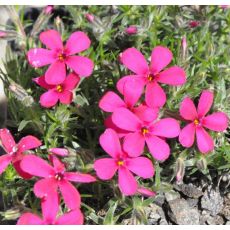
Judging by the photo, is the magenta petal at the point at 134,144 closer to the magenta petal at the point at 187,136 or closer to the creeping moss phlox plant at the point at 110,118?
the creeping moss phlox plant at the point at 110,118

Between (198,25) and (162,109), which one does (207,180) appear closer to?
(162,109)

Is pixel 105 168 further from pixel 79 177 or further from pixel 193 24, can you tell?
pixel 193 24

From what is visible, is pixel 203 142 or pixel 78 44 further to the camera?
pixel 78 44

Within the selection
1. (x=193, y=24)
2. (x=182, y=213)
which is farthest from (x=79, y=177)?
(x=193, y=24)

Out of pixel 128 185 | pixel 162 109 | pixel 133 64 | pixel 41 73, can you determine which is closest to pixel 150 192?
pixel 128 185

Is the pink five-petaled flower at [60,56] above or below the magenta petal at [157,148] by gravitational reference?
above

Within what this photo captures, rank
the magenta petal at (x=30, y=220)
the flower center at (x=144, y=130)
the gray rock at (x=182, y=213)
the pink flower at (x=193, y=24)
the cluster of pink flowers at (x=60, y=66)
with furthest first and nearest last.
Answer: the pink flower at (x=193, y=24) < the gray rock at (x=182, y=213) < the cluster of pink flowers at (x=60, y=66) < the flower center at (x=144, y=130) < the magenta petal at (x=30, y=220)

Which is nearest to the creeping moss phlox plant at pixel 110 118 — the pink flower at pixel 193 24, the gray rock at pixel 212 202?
the pink flower at pixel 193 24

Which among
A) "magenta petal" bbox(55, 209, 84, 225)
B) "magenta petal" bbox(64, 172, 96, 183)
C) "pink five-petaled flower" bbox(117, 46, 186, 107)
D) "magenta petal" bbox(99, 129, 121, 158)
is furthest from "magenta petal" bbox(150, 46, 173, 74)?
"magenta petal" bbox(55, 209, 84, 225)
